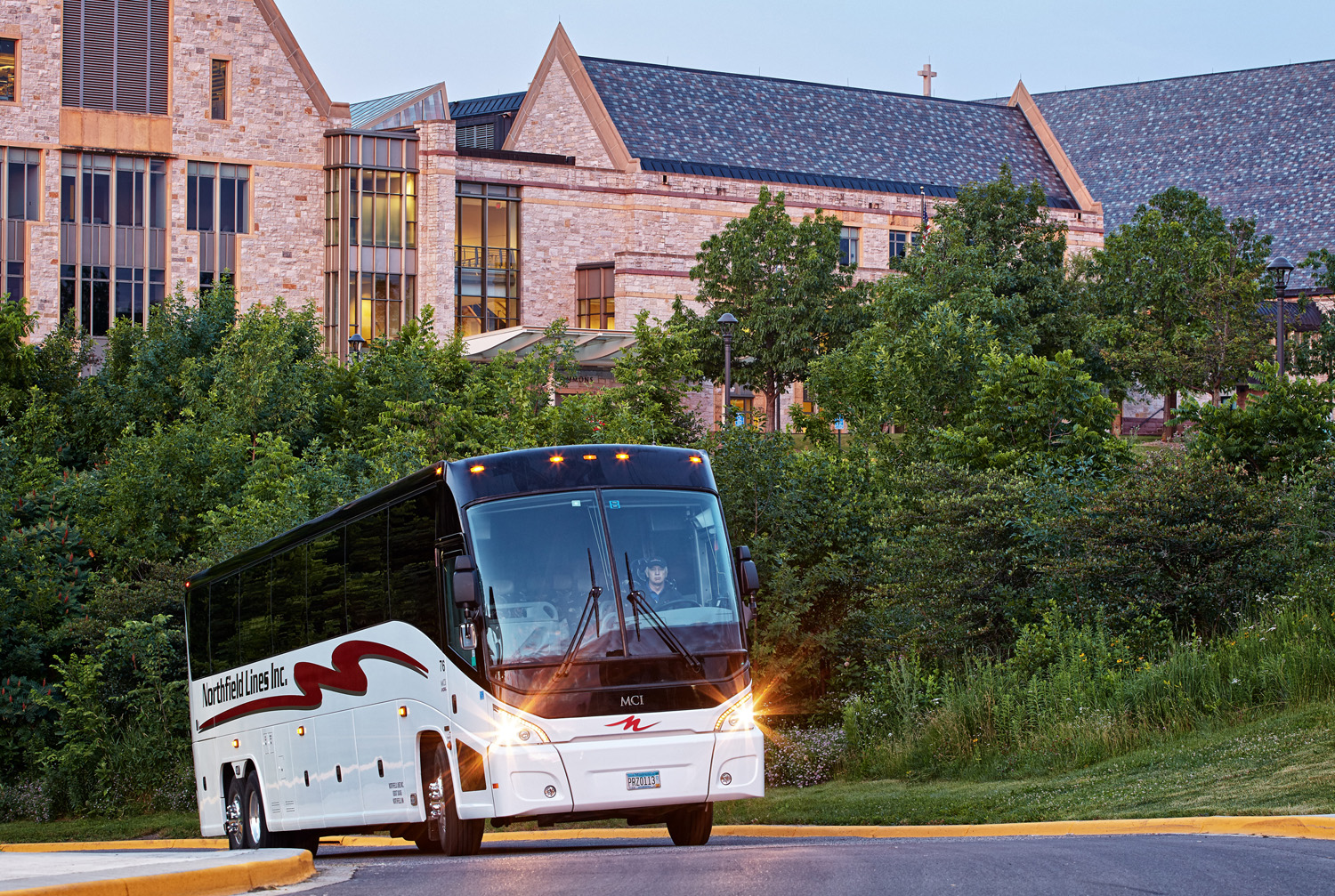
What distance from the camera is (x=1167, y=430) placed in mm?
Answer: 60562

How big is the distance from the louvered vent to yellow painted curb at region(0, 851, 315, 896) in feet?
345

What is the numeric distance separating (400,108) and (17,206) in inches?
1643

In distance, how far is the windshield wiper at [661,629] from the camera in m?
12.9

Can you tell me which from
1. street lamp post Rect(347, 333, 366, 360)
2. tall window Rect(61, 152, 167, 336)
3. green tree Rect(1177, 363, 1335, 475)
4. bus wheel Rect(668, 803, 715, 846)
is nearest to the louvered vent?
street lamp post Rect(347, 333, 366, 360)

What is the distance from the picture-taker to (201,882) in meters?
10.1

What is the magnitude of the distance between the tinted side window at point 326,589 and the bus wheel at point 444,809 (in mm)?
2326

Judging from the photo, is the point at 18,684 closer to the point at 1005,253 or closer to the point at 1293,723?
the point at 1293,723

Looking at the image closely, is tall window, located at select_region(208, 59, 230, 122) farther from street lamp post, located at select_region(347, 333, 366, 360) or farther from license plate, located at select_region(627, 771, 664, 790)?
license plate, located at select_region(627, 771, 664, 790)

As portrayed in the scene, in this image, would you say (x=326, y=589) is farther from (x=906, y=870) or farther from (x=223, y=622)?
(x=906, y=870)

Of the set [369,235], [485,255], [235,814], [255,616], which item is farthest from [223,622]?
[485,255]

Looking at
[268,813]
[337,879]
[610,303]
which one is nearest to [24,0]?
[610,303]

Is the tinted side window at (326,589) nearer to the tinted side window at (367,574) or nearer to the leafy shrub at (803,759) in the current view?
the tinted side window at (367,574)

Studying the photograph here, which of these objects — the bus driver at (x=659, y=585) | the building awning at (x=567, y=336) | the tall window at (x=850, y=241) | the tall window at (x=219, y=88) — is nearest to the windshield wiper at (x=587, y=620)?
the bus driver at (x=659, y=585)

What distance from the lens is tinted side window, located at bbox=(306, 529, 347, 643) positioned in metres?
15.6
